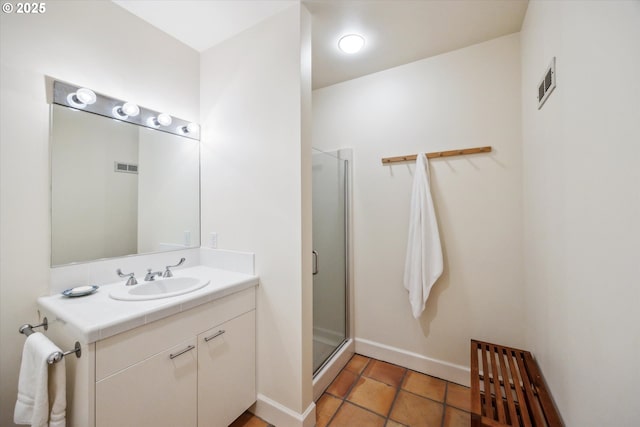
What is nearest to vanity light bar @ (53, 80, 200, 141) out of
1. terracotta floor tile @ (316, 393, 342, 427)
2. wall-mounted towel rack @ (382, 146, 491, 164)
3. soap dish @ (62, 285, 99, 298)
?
soap dish @ (62, 285, 99, 298)

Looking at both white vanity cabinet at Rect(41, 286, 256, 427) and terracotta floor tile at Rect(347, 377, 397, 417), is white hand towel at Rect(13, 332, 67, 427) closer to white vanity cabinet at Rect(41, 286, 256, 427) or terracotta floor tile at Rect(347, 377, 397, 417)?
white vanity cabinet at Rect(41, 286, 256, 427)

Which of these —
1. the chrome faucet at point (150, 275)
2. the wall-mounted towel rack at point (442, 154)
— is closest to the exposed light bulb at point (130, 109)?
the chrome faucet at point (150, 275)

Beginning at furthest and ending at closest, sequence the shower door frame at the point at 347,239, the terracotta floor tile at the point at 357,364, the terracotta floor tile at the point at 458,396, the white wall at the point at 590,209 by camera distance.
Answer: the shower door frame at the point at 347,239
the terracotta floor tile at the point at 357,364
the terracotta floor tile at the point at 458,396
the white wall at the point at 590,209

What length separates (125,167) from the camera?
62.6 inches

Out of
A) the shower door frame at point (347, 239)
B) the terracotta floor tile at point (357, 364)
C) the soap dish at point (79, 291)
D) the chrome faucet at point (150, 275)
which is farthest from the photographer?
the shower door frame at point (347, 239)

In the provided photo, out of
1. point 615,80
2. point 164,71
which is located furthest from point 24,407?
point 615,80

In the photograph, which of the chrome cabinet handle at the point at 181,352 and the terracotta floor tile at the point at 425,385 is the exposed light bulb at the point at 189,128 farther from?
the terracotta floor tile at the point at 425,385

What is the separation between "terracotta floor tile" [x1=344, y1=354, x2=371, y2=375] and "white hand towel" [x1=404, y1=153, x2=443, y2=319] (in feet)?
2.18

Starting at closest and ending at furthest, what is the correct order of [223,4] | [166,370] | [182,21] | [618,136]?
[618,136] < [166,370] < [223,4] < [182,21]

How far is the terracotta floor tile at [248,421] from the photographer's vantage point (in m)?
1.50

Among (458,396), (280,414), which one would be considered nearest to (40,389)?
(280,414)

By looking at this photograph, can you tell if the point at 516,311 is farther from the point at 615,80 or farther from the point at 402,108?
the point at 402,108

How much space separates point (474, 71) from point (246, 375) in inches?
104

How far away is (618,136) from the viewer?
68 centimetres
